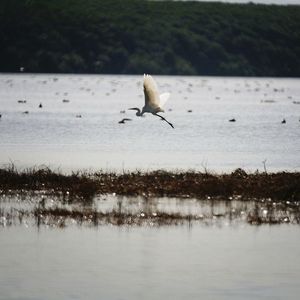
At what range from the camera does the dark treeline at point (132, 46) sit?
579 feet

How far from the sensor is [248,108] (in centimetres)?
7875

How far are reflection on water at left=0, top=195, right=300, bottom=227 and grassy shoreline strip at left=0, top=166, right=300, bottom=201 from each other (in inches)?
15.2

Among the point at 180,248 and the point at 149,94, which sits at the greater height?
the point at 149,94

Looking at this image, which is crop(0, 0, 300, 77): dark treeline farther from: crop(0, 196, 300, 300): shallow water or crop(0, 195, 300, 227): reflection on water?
crop(0, 196, 300, 300): shallow water

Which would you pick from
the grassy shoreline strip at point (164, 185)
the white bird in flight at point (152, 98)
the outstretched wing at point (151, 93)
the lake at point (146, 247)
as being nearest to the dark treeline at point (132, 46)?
the lake at point (146, 247)

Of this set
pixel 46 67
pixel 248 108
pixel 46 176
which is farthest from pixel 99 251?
pixel 46 67

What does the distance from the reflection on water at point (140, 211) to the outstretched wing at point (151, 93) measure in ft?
14.6

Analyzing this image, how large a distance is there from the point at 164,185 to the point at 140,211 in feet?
8.51

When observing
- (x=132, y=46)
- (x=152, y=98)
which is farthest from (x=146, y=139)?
(x=132, y=46)

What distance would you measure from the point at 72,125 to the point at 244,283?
3775 centimetres

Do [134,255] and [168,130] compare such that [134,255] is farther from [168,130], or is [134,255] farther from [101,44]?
[101,44]

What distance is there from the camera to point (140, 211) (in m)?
20.8

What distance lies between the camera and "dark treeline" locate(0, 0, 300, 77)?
176500 millimetres

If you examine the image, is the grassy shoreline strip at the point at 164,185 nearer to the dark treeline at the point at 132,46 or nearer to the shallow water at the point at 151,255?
the shallow water at the point at 151,255
